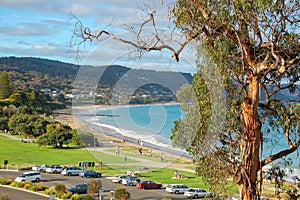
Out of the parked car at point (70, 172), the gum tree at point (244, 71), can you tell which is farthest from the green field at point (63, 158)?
the gum tree at point (244, 71)

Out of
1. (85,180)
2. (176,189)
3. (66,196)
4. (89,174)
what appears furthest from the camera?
(89,174)

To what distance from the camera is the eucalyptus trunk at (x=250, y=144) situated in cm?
950

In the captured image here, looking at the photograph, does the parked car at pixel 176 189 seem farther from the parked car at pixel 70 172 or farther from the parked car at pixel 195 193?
the parked car at pixel 70 172

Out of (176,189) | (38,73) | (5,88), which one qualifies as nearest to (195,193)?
(176,189)

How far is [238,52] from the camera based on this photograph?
10.3 meters

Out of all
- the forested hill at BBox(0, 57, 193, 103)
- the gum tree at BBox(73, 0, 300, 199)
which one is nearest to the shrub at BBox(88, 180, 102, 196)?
the gum tree at BBox(73, 0, 300, 199)

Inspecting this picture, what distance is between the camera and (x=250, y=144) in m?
9.48

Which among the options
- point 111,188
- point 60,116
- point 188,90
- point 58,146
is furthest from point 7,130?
point 188,90

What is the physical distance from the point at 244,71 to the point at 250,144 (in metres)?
1.63

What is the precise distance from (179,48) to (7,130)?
53867 millimetres

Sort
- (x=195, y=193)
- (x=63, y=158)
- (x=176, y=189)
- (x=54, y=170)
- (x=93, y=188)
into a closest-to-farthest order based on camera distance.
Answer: (x=93, y=188) < (x=195, y=193) < (x=176, y=189) < (x=54, y=170) < (x=63, y=158)

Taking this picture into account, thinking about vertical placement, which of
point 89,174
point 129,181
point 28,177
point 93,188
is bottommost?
point 129,181

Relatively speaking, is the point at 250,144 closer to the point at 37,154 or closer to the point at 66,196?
the point at 66,196

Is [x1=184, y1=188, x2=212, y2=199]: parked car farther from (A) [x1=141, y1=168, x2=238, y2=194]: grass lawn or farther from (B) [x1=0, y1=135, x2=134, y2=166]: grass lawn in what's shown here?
(B) [x1=0, y1=135, x2=134, y2=166]: grass lawn
